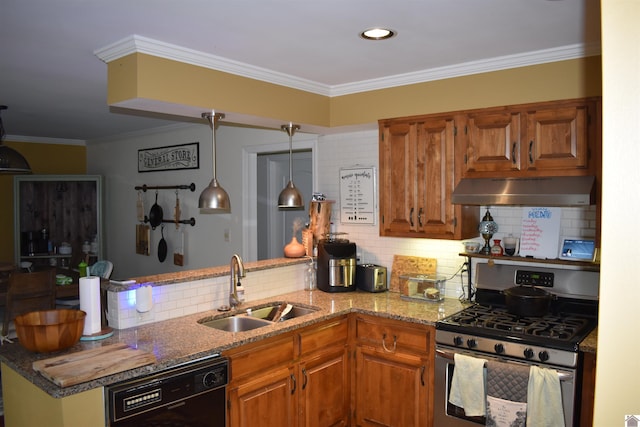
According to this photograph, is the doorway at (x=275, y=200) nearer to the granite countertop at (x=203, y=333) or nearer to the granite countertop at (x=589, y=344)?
the granite countertop at (x=203, y=333)

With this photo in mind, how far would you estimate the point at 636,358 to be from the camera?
876 millimetres

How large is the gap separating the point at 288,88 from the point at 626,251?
291 centimetres

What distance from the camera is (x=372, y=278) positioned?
3861mm

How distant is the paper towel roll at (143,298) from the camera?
290 centimetres

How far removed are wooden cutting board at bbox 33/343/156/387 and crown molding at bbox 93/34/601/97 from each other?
1521 mm

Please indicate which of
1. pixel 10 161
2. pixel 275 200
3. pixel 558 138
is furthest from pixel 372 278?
pixel 10 161

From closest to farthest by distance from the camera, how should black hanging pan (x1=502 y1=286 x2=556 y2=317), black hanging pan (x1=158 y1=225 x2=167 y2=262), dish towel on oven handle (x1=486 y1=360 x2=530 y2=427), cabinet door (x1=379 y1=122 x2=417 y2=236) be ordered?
dish towel on oven handle (x1=486 y1=360 x2=530 y2=427), black hanging pan (x1=502 y1=286 x2=556 y2=317), cabinet door (x1=379 y1=122 x2=417 y2=236), black hanging pan (x1=158 y1=225 x2=167 y2=262)

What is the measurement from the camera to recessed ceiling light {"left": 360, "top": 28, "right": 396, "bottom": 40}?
8.31 feet

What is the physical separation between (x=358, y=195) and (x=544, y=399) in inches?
82.4

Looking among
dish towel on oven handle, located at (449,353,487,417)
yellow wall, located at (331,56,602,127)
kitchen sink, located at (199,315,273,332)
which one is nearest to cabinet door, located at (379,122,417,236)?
yellow wall, located at (331,56,602,127)

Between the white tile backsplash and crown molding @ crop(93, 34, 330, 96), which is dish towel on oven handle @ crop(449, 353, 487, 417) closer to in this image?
the white tile backsplash

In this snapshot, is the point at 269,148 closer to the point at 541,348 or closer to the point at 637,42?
the point at 541,348

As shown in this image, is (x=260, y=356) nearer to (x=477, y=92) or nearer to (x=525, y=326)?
(x=525, y=326)

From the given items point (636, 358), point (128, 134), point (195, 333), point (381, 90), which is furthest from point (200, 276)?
point (128, 134)
